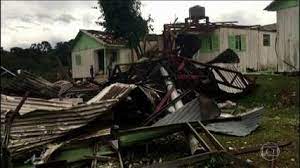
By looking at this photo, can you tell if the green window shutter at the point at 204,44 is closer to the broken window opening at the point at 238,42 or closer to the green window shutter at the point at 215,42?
the green window shutter at the point at 215,42

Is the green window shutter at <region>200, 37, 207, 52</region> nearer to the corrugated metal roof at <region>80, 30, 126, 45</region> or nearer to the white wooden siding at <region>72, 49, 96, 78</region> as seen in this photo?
Answer: the corrugated metal roof at <region>80, 30, 126, 45</region>

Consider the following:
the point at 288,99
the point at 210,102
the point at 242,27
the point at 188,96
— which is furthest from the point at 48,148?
the point at 242,27

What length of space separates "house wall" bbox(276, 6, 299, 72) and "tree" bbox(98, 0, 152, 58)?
31.8 ft


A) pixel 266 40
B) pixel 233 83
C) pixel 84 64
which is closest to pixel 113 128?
pixel 233 83

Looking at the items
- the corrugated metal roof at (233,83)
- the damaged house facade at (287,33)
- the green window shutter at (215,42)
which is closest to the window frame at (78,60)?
the green window shutter at (215,42)

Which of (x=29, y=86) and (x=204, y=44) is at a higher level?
(x=204, y=44)

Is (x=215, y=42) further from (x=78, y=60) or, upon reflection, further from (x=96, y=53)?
(x=78, y=60)

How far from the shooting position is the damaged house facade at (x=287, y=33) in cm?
1356

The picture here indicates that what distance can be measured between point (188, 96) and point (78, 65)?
1922 cm

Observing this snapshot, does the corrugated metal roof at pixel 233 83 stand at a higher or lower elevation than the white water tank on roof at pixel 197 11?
lower

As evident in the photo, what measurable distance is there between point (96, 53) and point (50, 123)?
19.1 metres

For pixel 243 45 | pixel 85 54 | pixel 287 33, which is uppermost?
pixel 287 33

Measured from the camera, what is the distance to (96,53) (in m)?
25.7

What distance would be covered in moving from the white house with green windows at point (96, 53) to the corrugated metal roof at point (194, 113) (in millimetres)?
15826
